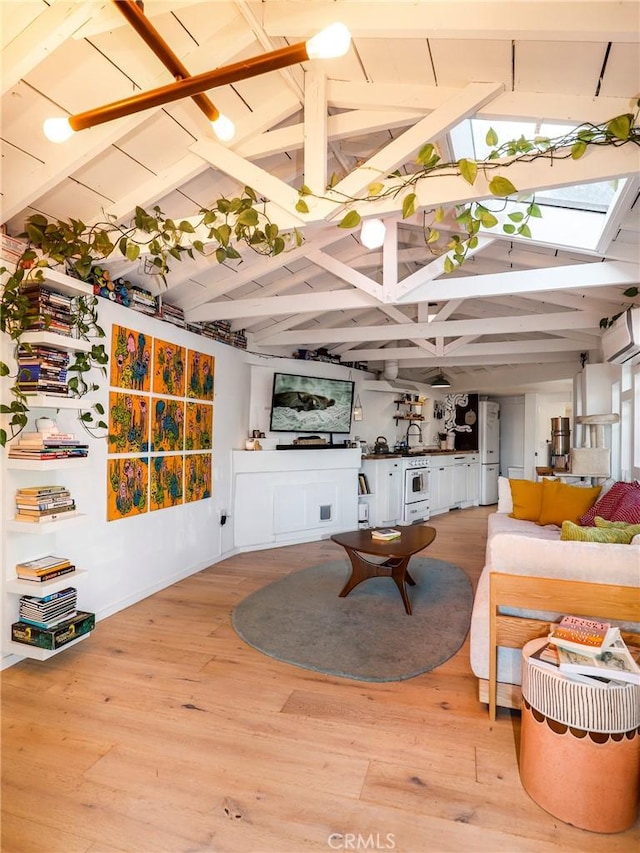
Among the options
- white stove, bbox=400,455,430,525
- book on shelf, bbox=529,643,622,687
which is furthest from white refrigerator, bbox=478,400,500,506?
book on shelf, bbox=529,643,622,687

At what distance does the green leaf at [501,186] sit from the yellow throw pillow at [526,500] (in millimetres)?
2945

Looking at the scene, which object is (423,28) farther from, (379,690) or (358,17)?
(379,690)

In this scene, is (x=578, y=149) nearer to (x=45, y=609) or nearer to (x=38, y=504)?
(x=38, y=504)

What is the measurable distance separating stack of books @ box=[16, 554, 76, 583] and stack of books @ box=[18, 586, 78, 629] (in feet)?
0.33

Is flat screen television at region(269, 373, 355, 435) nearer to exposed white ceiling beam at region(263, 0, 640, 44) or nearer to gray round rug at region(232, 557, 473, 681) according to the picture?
gray round rug at region(232, 557, 473, 681)

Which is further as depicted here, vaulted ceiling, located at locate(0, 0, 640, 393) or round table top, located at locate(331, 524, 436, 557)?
round table top, located at locate(331, 524, 436, 557)

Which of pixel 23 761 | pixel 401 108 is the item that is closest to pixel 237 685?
pixel 23 761

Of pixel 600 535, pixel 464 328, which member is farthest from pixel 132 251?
pixel 464 328

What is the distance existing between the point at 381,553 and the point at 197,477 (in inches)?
77.0

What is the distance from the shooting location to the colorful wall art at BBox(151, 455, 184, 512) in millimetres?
3795

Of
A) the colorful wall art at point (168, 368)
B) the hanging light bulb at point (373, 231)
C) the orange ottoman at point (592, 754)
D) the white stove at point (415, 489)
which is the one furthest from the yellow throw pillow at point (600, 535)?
the white stove at point (415, 489)

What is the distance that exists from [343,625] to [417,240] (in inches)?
125

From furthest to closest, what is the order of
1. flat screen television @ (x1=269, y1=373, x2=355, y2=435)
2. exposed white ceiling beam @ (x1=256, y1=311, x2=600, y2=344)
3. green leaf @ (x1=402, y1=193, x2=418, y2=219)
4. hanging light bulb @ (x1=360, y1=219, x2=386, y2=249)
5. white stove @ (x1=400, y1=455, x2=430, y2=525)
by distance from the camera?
white stove @ (x1=400, y1=455, x2=430, y2=525) → flat screen television @ (x1=269, y1=373, x2=355, y2=435) → exposed white ceiling beam @ (x1=256, y1=311, x2=600, y2=344) → hanging light bulb @ (x1=360, y1=219, x2=386, y2=249) → green leaf @ (x1=402, y1=193, x2=418, y2=219)

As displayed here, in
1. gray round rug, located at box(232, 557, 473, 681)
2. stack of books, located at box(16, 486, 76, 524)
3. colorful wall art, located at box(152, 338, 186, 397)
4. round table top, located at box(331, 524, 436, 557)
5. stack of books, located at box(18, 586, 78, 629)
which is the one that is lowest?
gray round rug, located at box(232, 557, 473, 681)
